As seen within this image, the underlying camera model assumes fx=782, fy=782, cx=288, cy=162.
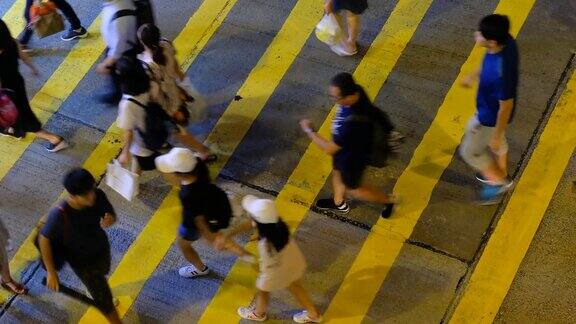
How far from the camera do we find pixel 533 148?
25.0 ft

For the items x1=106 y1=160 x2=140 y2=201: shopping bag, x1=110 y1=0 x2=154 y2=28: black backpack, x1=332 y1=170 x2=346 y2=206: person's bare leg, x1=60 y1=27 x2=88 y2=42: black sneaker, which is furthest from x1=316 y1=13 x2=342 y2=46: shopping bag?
x1=60 y1=27 x2=88 y2=42: black sneaker

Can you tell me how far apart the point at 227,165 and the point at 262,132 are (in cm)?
52

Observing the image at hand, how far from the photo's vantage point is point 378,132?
6.09 m

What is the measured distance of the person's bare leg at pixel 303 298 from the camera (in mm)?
6242

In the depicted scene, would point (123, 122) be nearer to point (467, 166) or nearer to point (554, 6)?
point (467, 166)

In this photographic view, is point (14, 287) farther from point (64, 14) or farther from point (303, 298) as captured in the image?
point (64, 14)

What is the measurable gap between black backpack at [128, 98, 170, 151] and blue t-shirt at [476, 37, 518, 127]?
8.64ft

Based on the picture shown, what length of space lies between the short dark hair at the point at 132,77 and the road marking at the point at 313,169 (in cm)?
184

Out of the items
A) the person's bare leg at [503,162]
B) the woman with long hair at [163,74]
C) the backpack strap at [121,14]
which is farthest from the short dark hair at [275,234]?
the backpack strap at [121,14]

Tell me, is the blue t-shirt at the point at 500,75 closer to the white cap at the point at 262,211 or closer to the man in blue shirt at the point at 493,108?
the man in blue shirt at the point at 493,108

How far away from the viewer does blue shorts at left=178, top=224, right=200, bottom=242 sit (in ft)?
20.1

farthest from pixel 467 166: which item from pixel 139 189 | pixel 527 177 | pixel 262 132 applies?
pixel 139 189

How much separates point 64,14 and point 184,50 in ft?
4.57

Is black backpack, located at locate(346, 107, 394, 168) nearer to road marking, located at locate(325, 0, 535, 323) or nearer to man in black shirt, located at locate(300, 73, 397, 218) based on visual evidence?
man in black shirt, located at locate(300, 73, 397, 218)
